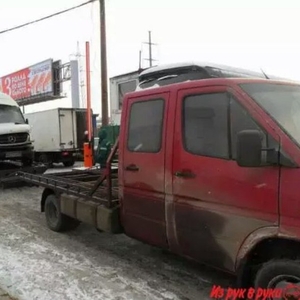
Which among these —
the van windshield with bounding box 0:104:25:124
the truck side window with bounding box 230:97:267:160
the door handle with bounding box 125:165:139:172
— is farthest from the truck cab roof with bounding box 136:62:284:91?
the van windshield with bounding box 0:104:25:124

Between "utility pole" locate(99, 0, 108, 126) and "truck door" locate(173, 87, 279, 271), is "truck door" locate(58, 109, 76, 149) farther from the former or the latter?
"truck door" locate(173, 87, 279, 271)

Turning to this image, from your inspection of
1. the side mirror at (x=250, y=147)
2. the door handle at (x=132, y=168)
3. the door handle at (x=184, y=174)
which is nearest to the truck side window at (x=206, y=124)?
the door handle at (x=184, y=174)

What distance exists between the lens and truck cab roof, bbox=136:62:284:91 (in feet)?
16.0

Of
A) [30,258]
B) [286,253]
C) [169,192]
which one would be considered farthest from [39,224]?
[286,253]

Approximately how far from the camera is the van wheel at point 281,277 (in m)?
3.12

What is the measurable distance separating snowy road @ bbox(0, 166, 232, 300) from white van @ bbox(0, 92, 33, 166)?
509 cm

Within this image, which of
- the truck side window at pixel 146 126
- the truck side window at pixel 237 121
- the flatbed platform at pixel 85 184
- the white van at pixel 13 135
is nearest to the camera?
the truck side window at pixel 237 121

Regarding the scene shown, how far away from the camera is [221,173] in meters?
3.59

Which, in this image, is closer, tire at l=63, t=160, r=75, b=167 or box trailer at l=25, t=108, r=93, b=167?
box trailer at l=25, t=108, r=93, b=167

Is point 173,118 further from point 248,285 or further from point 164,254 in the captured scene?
point 164,254

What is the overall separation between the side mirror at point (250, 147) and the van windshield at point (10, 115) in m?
10.1

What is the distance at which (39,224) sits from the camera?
724 cm

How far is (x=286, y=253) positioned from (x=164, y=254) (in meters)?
2.40

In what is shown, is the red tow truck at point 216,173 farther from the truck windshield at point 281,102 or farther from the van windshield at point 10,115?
the van windshield at point 10,115
